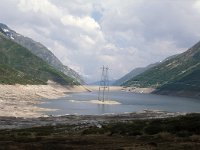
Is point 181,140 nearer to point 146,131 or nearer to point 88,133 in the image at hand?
point 146,131

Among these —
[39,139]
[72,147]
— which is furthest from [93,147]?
[39,139]

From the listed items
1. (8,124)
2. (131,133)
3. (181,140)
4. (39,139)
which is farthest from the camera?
(8,124)

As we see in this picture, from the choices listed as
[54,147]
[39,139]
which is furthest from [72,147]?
[39,139]

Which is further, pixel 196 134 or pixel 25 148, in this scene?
pixel 196 134

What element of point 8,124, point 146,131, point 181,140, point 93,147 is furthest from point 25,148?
point 8,124

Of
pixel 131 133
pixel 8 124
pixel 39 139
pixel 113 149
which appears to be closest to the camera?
pixel 113 149

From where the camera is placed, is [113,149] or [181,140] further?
[181,140]

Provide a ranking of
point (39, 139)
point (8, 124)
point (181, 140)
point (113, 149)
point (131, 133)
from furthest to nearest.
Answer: point (8, 124)
point (131, 133)
point (39, 139)
point (181, 140)
point (113, 149)

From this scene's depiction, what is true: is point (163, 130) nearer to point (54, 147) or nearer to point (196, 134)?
point (196, 134)
